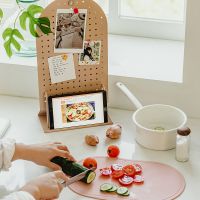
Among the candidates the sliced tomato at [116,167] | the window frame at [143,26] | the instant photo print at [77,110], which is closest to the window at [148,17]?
the window frame at [143,26]

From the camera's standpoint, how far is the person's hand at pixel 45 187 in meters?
1.71

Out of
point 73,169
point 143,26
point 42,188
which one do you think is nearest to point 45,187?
point 42,188

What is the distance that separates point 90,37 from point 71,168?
46 cm

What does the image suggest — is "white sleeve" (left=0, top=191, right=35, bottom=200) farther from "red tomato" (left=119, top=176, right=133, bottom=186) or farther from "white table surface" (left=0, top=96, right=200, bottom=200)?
"red tomato" (left=119, top=176, right=133, bottom=186)

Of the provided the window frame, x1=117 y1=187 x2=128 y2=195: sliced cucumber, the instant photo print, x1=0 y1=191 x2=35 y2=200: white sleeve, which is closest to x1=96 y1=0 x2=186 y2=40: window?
the window frame

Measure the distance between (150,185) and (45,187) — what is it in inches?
11.5

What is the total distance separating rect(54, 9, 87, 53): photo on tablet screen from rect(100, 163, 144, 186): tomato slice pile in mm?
412

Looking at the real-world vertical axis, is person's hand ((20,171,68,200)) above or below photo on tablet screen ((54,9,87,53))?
below

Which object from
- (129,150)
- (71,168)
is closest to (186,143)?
(129,150)

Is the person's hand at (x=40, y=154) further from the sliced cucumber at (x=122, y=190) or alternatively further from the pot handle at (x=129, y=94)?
the pot handle at (x=129, y=94)

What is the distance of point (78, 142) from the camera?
2020mm

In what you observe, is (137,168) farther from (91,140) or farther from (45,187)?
(45,187)

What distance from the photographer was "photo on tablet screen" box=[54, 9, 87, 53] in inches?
80.0

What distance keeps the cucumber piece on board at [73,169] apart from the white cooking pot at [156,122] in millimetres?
228
